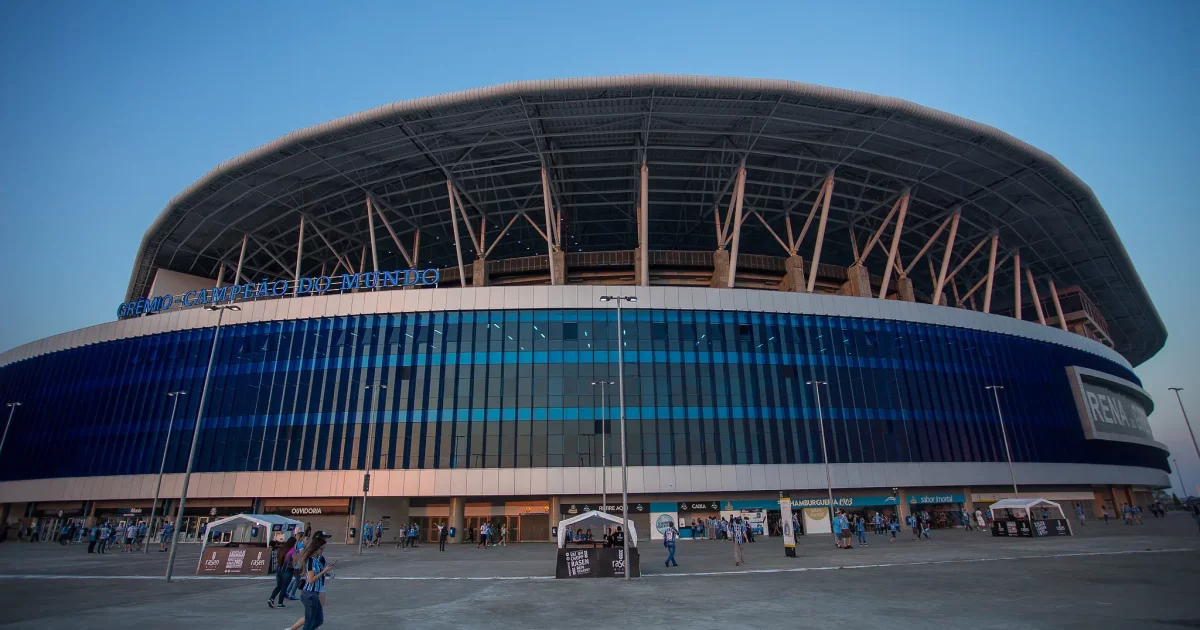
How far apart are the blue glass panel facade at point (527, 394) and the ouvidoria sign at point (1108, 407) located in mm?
10369

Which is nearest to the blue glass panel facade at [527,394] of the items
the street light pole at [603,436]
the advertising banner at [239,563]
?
the street light pole at [603,436]

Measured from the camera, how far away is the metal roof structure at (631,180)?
46719 millimetres

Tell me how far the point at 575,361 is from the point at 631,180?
20.5m

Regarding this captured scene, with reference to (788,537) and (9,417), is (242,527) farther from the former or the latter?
(9,417)

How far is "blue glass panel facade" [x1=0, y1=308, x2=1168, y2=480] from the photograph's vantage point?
1823 inches

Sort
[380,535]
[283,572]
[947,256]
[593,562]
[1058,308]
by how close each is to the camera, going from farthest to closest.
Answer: [1058,308] < [947,256] < [380,535] < [593,562] < [283,572]

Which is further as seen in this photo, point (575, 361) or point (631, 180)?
point (631, 180)

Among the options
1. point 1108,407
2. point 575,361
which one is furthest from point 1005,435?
point 575,361

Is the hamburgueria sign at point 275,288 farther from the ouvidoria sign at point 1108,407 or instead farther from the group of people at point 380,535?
the ouvidoria sign at point 1108,407

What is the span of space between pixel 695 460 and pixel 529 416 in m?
12.8

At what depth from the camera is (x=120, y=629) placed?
39.1 feet

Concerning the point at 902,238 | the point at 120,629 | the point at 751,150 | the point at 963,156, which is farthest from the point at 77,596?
the point at 902,238

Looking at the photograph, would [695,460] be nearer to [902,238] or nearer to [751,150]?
[751,150]

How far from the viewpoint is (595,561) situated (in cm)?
2175
